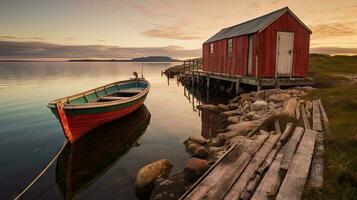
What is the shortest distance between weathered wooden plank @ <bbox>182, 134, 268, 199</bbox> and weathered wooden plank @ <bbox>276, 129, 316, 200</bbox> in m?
0.87

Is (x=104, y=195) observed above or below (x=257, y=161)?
below

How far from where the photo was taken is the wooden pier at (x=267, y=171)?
3959mm

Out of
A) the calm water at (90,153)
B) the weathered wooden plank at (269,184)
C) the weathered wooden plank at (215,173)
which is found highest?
the weathered wooden plank at (269,184)

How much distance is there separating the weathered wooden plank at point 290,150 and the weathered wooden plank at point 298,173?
0.28 feet

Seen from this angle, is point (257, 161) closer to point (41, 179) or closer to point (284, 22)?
point (41, 179)

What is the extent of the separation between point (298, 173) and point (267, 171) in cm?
54

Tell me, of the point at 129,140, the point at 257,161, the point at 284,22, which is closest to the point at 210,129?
the point at 129,140

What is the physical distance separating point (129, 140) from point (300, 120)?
7478 millimetres

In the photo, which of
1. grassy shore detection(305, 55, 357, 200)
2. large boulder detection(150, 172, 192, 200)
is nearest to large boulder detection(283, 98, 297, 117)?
grassy shore detection(305, 55, 357, 200)

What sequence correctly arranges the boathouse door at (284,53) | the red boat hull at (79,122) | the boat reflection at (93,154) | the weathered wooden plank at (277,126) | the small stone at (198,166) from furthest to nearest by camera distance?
the boathouse door at (284,53) < the red boat hull at (79,122) < the boat reflection at (93,154) < the weathered wooden plank at (277,126) < the small stone at (198,166)

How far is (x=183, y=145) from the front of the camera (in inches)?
414

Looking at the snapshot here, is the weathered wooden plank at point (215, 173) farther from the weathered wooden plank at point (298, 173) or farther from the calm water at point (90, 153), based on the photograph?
the calm water at point (90, 153)

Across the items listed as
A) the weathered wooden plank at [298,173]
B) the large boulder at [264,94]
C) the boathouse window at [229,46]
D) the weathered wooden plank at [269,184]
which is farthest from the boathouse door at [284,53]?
the weathered wooden plank at [269,184]

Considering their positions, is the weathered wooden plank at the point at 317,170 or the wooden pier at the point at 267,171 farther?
the weathered wooden plank at the point at 317,170
